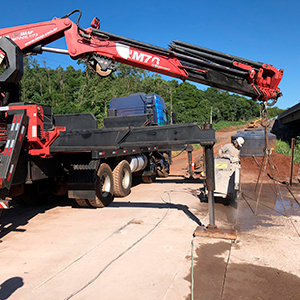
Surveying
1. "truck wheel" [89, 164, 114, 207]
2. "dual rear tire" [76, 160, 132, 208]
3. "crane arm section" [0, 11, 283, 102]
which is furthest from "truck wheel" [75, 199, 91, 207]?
"crane arm section" [0, 11, 283, 102]

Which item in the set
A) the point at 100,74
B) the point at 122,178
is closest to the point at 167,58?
the point at 100,74

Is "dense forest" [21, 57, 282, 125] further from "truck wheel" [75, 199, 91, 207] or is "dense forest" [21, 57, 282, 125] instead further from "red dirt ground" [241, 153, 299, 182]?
"red dirt ground" [241, 153, 299, 182]

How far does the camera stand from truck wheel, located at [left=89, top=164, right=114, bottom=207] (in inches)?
302

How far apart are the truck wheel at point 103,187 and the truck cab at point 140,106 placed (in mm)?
3786

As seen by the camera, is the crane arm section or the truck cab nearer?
the crane arm section

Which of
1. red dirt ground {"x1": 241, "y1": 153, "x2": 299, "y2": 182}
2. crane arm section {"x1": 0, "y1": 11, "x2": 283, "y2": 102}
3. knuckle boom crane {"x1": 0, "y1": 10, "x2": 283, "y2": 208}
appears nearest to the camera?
knuckle boom crane {"x1": 0, "y1": 10, "x2": 283, "y2": 208}

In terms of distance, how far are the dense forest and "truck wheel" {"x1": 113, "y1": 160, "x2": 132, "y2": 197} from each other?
309cm

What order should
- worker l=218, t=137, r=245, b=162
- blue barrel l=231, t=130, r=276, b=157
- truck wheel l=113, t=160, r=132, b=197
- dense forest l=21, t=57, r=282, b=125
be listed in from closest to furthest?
worker l=218, t=137, r=245, b=162, truck wheel l=113, t=160, r=132, b=197, blue barrel l=231, t=130, r=276, b=157, dense forest l=21, t=57, r=282, b=125

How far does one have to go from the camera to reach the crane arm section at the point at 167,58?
6102 mm

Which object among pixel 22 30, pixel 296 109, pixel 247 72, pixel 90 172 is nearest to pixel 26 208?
pixel 90 172

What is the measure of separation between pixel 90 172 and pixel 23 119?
238 centimetres

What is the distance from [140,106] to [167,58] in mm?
5855

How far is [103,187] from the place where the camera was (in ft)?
27.1

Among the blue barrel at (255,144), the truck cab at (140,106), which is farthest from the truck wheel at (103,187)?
the blue barrel at (255,144)
